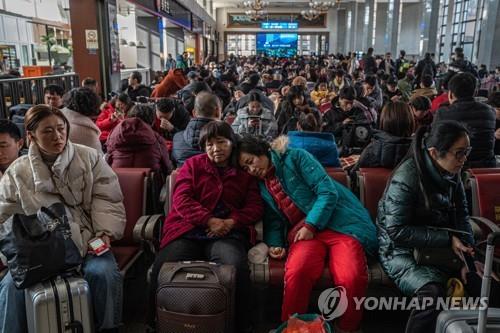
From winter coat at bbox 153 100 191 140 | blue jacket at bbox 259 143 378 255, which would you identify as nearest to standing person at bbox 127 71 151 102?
winter coat at bbox 153 100 191 140

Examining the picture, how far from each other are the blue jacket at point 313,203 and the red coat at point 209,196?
0.10 metres

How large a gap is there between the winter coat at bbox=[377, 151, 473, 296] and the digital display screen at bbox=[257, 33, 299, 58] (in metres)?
35.3

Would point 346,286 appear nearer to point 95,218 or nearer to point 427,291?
point 427,291

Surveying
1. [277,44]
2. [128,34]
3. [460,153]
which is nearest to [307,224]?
[460,153]

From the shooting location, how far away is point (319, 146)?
3.47 metres

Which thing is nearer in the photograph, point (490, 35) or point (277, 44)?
point (490, 35)

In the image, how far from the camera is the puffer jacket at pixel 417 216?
2.30m

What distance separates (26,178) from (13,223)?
0.40 m

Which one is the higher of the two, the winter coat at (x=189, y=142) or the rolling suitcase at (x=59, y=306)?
the winter coat at (x=189, y=142)

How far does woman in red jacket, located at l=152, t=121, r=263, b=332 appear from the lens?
263cm

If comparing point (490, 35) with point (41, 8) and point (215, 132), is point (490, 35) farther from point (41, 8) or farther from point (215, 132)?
point (41, 8)

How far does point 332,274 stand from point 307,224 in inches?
12.3

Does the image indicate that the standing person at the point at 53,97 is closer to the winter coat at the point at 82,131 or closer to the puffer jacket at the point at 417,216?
the winter coat at the point at 82,131

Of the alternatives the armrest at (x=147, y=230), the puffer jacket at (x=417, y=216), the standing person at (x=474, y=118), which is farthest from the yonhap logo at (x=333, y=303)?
the standing person at (x=474, y=118)
